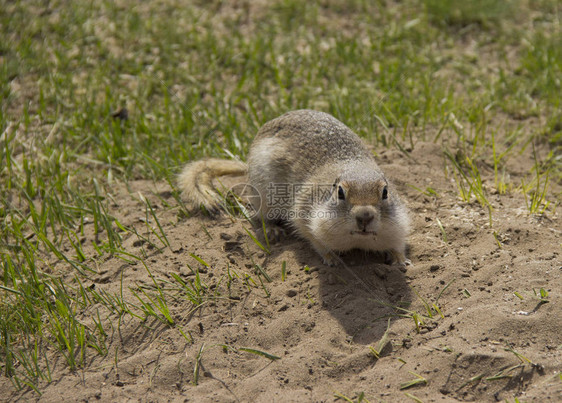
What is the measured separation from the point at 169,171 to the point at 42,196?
1.20 metres

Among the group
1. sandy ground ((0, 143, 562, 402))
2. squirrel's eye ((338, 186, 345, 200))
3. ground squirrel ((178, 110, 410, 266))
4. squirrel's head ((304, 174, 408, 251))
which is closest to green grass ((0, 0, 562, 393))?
sandy ground ((0, 143, 562, 402))

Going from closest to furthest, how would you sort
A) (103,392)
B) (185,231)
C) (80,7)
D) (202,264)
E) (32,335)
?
(103,392), (32,335), (202,264), (185,231), (80,7)

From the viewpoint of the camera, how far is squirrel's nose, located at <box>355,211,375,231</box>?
12.1 feet

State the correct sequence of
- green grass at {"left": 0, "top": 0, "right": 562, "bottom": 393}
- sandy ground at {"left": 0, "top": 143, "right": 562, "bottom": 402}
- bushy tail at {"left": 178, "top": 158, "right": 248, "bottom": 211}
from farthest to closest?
bushy tail at {"left": 178, "top": 158, "right": 248, "bottom": 211} < green grass at {"left": 0, "top": 0, "right": 562, "bottom": 393} < sandy ground at {"left": 0, "top": 143, "right": 562, "bottom": 402}

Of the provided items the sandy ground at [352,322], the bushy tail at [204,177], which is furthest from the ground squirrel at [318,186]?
the sandy ground at [352,322]

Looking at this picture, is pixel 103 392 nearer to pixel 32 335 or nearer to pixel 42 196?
pixel 32 335

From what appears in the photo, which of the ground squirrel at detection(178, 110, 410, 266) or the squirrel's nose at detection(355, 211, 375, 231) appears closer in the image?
the squirrel's nose at detection(355, 211, 375, 231)

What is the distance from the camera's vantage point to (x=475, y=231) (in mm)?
4328

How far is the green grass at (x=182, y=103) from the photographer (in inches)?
163

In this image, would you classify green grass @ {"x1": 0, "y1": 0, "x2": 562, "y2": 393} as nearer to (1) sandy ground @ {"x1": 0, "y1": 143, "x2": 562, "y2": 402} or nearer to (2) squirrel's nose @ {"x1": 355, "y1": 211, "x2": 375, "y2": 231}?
(1) sandy ground @ {"x1": 0, "y1": 143, "x2": 562, "y2": 402}

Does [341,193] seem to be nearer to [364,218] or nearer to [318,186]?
[364,218]

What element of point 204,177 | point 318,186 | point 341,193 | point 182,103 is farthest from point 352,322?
point 182,103

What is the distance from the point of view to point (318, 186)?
14.6 ft

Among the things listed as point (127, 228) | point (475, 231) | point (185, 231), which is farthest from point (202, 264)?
point (475, 231)
